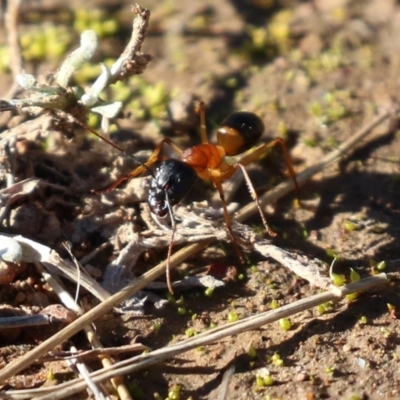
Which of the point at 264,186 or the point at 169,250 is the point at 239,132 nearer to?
the point at 264,186

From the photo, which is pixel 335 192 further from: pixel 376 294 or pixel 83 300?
pixel 83 300

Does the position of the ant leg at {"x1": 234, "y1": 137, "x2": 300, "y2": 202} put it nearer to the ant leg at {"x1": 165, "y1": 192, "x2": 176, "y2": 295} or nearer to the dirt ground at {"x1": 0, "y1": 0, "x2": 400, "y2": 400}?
the dirt ground at {"x1": 0, "y1": 0, "x2": 400, "y2": 400}

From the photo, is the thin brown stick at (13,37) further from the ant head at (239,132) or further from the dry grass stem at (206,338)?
the dry grass stem at (206,338)

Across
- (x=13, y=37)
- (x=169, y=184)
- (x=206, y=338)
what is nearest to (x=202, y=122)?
(x=169, y=184)

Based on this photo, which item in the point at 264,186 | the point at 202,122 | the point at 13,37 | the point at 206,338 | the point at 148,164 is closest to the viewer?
the point at 206,338

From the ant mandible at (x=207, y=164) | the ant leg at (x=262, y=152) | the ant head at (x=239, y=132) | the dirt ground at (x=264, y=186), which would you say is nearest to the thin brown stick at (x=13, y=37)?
the dirt ground at (x=264, y=186)

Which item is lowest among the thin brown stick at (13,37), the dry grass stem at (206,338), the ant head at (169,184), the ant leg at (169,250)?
the dry grass stem at (206,338)

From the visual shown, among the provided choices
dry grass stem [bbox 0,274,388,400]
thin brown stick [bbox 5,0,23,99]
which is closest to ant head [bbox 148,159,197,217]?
dry grass stem [bbox 0,274,388,400]
